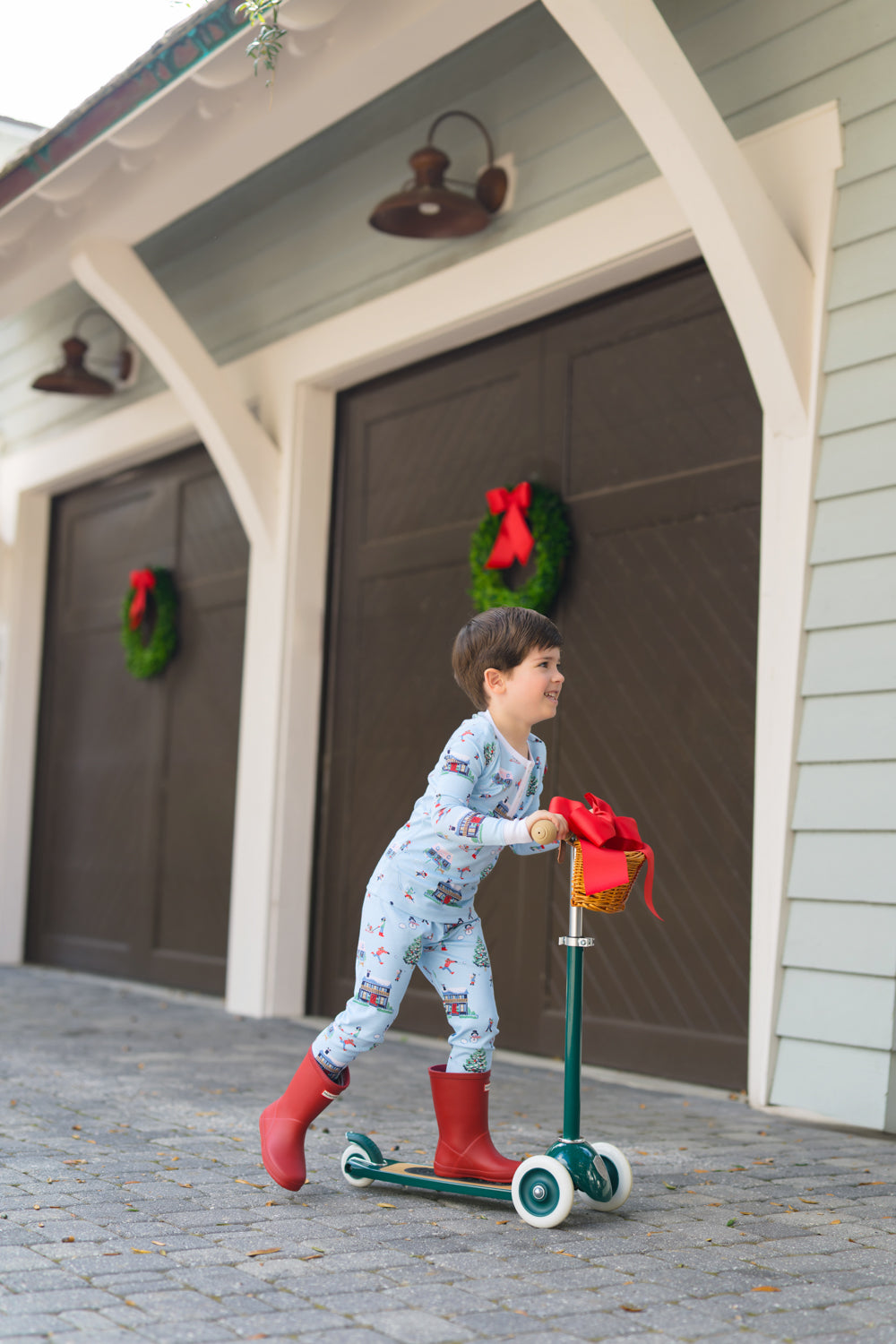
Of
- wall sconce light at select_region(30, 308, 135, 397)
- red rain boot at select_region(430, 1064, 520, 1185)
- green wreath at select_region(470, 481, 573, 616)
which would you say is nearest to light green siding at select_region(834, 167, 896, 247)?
green wreath at select_region(470, 481, 573, 616)

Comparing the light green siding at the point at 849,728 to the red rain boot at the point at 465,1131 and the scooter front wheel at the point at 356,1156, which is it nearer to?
the red rain boot at the point at 465,1131

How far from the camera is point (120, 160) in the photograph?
597cm

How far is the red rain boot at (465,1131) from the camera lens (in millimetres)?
3104

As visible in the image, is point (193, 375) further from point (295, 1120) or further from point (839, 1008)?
point (295, 1120)

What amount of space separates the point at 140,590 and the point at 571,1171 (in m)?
6.05

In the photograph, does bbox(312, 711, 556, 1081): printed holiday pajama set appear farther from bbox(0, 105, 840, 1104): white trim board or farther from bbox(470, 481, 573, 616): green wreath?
bbox(470, 481, 573, 616): green wreath

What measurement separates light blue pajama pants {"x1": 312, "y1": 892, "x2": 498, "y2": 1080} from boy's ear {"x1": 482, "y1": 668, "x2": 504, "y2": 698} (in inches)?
20.8

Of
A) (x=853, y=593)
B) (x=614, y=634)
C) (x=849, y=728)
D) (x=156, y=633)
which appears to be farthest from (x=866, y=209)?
(x=156, y=633)

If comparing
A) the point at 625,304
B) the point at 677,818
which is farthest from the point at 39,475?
the point at 677,818

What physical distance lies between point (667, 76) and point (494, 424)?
6.79ft

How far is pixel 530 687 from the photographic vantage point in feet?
10.1

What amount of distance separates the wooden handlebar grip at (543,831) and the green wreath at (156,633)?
574 cm

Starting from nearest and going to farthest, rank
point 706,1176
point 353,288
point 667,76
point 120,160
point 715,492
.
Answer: point 706,1176, point 667,76, point 715,492, point 120,160, point 353,288

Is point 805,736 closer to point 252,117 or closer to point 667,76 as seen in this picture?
point 667,76
